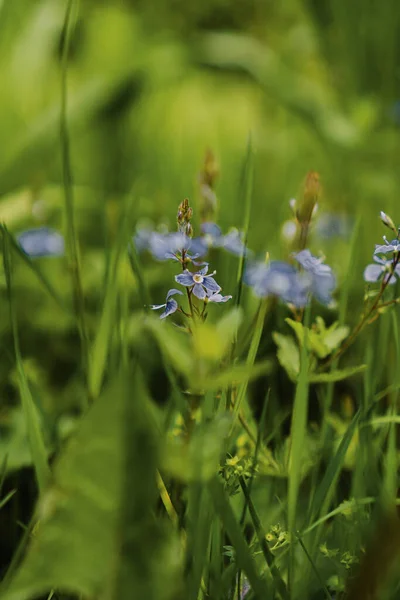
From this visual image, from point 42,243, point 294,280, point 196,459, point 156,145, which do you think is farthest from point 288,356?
point 156,145

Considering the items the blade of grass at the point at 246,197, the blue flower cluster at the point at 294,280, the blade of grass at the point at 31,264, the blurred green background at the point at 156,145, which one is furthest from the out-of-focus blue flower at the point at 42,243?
the blue flower cluster at the point at 294,280

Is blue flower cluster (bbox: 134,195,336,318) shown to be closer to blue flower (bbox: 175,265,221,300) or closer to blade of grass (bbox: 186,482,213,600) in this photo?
blue flower (bbox: 175,265,221,300)

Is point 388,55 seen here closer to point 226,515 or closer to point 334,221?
point 334,221

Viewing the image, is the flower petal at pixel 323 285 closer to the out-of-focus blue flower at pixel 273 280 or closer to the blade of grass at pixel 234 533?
the out-of-focus blue flower at pixel 273 280

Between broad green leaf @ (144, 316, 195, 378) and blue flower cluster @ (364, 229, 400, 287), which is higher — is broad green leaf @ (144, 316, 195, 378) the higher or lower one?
the lower one

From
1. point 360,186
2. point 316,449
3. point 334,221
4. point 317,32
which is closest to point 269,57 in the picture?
point 317,32

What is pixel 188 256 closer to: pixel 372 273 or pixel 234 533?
pixel 372 273

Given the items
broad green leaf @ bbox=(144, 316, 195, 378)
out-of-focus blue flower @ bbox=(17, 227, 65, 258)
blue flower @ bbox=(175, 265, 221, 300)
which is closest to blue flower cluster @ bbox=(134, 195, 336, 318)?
blue flower @ bbox=(175, 265, 221, 300)
